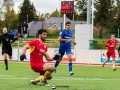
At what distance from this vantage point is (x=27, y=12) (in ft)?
424

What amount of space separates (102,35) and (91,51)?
17037 millimetres

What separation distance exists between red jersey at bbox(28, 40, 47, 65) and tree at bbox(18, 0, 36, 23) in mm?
111236

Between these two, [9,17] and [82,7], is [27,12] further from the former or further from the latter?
[9,17]

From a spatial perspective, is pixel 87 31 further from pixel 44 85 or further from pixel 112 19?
pixel 112 19

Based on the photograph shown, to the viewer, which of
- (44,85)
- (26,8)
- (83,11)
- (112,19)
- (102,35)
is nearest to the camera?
(44,85)

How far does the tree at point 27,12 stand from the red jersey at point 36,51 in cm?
11124

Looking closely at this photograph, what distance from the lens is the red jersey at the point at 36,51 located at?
40.4ft

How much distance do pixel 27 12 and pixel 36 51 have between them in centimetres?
11753

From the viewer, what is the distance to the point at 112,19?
92688 millimetres

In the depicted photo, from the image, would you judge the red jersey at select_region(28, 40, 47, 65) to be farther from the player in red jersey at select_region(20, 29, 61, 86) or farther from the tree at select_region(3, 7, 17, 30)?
the tree at select_region(3, 7, 17, 30)

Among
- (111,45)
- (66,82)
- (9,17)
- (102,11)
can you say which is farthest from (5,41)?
(102,11)

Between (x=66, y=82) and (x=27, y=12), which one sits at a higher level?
(x=27, y=12)

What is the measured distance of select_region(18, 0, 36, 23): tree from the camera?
126438mm

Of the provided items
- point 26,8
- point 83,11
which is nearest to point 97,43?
point 83,11
